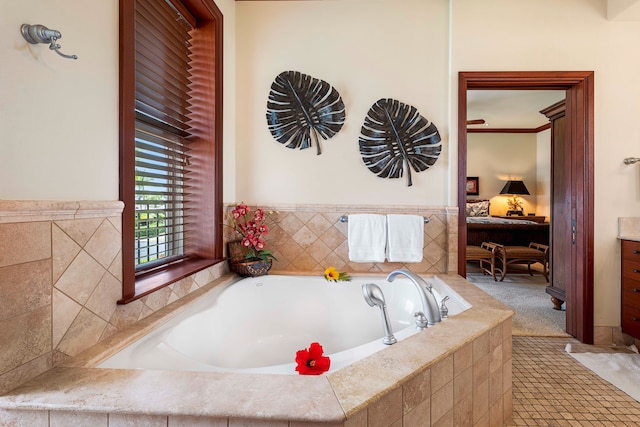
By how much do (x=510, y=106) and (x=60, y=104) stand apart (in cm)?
570

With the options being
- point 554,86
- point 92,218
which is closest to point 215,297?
point 92,218

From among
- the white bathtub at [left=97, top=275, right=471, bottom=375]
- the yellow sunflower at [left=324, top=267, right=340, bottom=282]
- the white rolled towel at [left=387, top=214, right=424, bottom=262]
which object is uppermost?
the white rolled towel at [left=387, top=214, right=424, bottom=262]

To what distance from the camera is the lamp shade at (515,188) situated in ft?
20.8

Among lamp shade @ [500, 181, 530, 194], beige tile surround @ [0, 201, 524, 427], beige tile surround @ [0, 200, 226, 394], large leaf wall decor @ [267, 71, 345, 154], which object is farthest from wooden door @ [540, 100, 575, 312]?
lamp shade @ [500, 181, 530, 194]

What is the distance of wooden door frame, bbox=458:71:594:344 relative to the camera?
220cm

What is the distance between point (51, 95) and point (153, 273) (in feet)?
3.12

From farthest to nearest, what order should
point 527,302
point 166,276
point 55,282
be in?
point 527,302
point 166,276
point 55,282

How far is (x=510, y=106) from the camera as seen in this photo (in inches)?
193

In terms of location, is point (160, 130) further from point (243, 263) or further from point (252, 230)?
point (243, 263)

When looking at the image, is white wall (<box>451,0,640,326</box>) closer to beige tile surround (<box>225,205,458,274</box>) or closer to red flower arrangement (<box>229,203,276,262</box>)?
beige tile surround (<box>225,205,458,274</box>)

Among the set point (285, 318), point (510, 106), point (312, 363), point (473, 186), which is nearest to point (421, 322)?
point (312, 363)

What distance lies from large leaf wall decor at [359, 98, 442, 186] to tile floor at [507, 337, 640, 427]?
1429 millimetres

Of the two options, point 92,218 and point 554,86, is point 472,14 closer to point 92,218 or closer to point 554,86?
point 554,86

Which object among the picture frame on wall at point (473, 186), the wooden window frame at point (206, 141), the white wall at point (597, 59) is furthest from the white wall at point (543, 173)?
the wooden window frame at point (206, 141)
